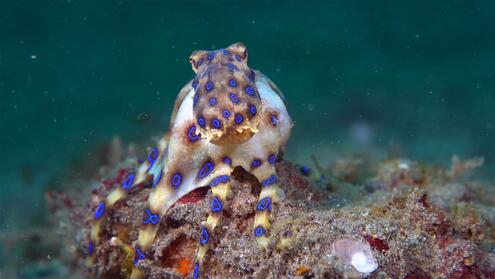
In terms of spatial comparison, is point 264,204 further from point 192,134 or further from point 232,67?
point 232,67

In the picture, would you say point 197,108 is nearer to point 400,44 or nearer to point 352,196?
point 352,196

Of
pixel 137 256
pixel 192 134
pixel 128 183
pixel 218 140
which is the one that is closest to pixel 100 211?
pixel 128 183

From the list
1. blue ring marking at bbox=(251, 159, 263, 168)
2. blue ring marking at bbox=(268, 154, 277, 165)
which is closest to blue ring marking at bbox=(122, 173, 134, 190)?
blue ring marking at bbox=(251, 159, 263, 168)

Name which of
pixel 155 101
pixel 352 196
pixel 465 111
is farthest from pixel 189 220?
pixel 155 101

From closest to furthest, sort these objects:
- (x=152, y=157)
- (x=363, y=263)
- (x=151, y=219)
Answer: (x=363, y=263) < (x=151, y=219) < (x=152, y=157)

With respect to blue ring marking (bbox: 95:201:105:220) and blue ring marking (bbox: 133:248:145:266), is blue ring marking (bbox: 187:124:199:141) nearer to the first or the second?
blue ring marking (bbox: 133:248:145:266)

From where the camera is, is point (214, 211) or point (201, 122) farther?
point (214, 211)

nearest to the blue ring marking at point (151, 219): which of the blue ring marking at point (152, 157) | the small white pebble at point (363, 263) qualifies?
the blue ring marking at point (152, 157)
